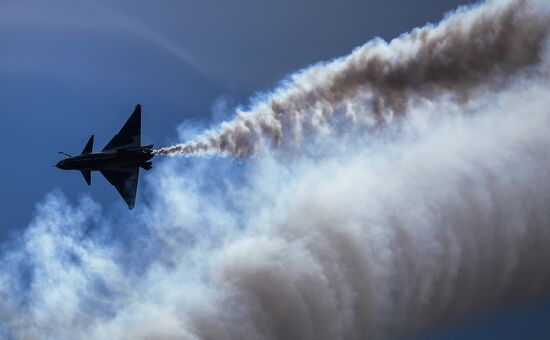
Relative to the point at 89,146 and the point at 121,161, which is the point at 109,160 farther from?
the point at 89,146

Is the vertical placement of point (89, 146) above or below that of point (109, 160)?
above

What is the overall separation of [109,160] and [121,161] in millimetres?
1266

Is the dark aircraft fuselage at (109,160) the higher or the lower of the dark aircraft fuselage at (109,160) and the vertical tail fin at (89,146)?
the lower

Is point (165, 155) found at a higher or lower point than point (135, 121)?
lower

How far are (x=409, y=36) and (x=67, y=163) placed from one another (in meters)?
31.0

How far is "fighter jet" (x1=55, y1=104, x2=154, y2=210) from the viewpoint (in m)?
63.3

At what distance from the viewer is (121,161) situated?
6391 cm

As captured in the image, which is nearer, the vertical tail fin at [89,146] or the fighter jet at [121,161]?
the fighter jet at [121,161]

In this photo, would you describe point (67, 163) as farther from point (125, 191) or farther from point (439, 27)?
point (439, 27)

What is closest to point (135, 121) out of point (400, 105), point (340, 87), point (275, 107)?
point (275, 107)

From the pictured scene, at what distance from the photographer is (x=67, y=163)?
64.8m

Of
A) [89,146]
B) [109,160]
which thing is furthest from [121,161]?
[89,146]

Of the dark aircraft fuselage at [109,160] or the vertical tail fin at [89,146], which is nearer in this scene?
the dark aircraft fuselage at [109,160]

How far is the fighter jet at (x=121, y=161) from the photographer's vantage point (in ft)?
208
